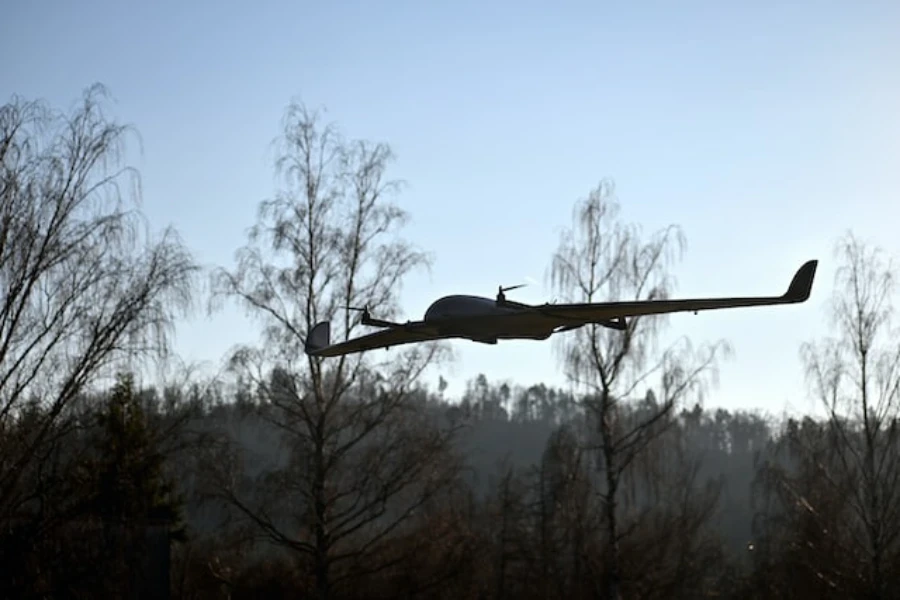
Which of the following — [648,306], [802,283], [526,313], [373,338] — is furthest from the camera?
[373,338]

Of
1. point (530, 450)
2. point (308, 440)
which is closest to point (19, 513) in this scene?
point (308, 440)

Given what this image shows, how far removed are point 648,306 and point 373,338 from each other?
7.52 ft

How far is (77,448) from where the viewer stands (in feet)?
68.8

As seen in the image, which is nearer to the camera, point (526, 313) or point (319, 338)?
point (526, 313)

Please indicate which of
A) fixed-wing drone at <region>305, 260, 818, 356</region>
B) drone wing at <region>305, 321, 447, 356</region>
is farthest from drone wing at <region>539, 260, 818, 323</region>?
drone wing at <region>305, 321, 447, 356</region>

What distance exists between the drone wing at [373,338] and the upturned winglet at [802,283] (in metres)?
2.50

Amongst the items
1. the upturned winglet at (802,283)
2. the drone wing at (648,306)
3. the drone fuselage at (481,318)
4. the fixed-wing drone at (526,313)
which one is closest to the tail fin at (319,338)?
the fixed-wing drone at (526,313)

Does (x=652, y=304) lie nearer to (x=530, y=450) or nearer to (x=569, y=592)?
(x=569, y=592)

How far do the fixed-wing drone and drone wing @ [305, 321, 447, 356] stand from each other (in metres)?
0.01

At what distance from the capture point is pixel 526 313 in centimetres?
743

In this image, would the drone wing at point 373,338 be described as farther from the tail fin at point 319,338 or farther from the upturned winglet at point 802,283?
the upturned winglet at point 802,283

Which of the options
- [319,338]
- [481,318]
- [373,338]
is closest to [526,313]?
[481,318]

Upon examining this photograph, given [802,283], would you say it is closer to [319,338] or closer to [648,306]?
[648,306]

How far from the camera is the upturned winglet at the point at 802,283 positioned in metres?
7.71
